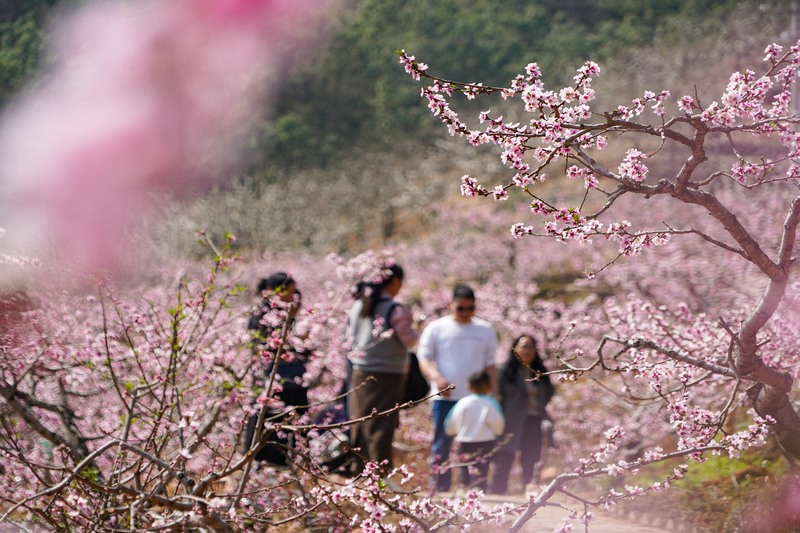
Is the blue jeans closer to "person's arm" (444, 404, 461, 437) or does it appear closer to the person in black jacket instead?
"person's arm" (444, 404, 461, 437)

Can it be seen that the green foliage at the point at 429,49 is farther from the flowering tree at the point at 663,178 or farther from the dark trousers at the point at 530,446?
the flowering tree at the point at 663,178

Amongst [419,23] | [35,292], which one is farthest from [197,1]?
[419,23]

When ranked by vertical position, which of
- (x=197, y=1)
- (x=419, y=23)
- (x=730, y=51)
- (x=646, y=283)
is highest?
(x=419, y=23)

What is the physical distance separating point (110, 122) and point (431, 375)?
412 centimetres

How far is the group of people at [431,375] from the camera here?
15.2 ft

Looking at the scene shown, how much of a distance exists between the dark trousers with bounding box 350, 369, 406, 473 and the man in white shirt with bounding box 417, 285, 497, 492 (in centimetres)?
36

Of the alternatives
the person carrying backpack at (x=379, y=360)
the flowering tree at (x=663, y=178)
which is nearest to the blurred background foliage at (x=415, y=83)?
the person carrying backpack at (x=379, y=360)

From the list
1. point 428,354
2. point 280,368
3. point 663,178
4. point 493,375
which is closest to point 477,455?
point 493,375

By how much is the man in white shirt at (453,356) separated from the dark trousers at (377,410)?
1.17ft

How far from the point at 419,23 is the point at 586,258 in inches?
766

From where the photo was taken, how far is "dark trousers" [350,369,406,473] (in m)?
4.65

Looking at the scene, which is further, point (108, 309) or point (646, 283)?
point (646, 283)

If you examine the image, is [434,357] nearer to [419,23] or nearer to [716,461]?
[716,461]

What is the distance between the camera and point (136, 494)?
2.74 meters
